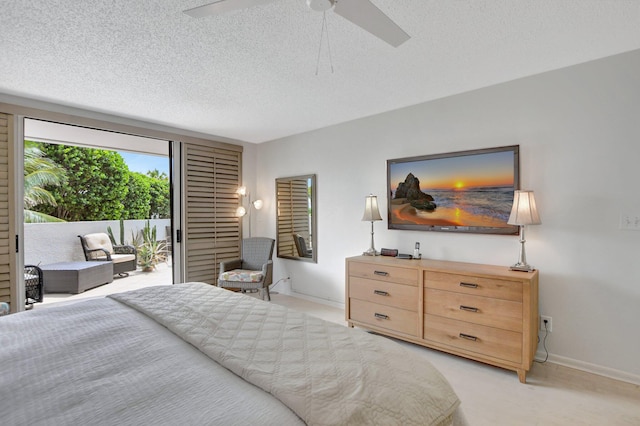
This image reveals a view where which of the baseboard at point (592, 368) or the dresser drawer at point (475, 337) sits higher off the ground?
the dresser drawer at point (475, 337)

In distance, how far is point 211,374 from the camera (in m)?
1.10

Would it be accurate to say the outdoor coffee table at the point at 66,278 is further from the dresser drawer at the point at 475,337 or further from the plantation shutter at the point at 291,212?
the dresser drawer at the point at 475,337

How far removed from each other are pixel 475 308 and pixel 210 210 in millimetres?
3570

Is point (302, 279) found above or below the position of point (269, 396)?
below

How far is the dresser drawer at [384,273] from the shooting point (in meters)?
2.84

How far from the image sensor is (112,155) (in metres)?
7.34

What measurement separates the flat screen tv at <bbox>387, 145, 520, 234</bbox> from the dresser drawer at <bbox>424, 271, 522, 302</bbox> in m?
0.58

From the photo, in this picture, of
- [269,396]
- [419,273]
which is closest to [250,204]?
[419,273]

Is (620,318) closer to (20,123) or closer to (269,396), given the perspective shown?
(269,396)

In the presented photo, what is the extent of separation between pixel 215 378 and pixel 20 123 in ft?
11.8

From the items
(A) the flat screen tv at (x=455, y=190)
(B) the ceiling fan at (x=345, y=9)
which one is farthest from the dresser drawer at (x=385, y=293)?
(B) the ceiling fan at (x=345, y=9)

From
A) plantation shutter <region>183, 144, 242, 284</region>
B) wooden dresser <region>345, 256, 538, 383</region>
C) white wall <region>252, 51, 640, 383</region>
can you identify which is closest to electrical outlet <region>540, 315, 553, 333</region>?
white wall <region>252, 51, 640, 383</region>

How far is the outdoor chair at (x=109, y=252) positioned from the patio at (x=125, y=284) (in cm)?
22


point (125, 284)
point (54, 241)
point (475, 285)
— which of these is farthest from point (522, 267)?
point (54, 241)
